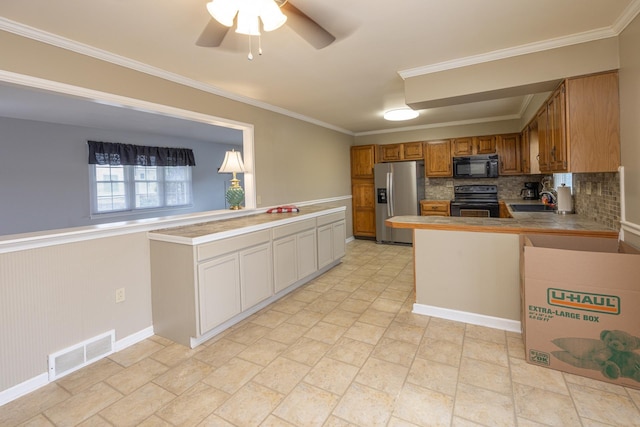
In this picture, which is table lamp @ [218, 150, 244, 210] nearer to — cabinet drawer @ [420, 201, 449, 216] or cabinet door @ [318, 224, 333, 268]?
cabinet door @ [318, 224, 333, 268]

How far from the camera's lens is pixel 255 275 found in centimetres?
302

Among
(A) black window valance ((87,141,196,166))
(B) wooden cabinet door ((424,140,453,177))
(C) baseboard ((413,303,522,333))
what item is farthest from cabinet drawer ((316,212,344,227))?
(A) black window valance ((87,141,196,166))

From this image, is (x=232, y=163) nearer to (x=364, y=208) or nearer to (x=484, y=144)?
(x=364, y=208)

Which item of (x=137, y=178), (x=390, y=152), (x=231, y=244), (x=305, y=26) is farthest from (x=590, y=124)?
(x=137, y=178)

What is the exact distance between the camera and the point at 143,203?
6.27 metres

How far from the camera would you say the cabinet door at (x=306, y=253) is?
3736mm

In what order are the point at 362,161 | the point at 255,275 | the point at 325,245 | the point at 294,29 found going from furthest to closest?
1. the point at 362,161
2. the point at 325,245
3. the point at 255,275
4. the point at 294,29

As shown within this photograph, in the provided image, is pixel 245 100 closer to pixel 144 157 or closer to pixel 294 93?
pixel 294 93

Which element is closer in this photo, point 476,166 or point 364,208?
point 476,166

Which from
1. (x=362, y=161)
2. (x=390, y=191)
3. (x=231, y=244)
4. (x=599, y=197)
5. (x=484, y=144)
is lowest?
(x=231, y=244)

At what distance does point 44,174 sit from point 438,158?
22.1 feet

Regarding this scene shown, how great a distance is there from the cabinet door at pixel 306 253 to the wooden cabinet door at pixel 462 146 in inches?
136

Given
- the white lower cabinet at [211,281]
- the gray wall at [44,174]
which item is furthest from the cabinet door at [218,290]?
the gray wall at [44,174]

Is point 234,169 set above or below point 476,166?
below
